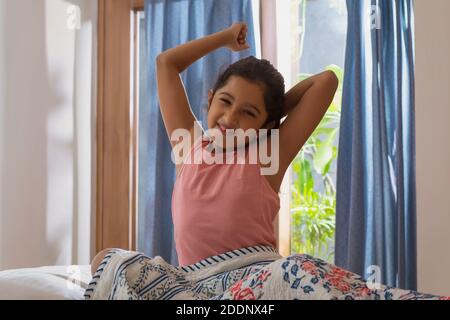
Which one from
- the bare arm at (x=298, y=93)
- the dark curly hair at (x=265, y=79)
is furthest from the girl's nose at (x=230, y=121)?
the bare arm at (x=298, y=93)

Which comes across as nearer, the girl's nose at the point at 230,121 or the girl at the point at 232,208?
the girl at the point at 232,208

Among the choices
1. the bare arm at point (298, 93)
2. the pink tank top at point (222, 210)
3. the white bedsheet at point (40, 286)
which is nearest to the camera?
the white bedsheet at point (40, 286)

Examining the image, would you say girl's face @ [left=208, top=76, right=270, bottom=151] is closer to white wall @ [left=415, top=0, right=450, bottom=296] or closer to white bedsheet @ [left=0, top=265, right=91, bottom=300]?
white bedsheet @ [left=0, top=265, right=91, bottom=300]

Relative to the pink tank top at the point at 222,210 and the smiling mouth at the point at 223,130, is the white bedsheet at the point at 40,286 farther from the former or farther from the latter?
the smiling mouth at the point at 223,130

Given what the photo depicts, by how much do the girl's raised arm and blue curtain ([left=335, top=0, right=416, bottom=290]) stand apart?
3.51ft

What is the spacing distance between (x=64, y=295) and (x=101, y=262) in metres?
0.15

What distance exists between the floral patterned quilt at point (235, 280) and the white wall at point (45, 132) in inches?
66.8

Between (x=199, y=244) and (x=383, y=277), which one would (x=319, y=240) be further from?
(x=199, y=244)

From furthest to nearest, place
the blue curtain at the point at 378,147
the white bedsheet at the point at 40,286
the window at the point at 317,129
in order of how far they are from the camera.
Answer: the window at the point at 317,129, the blue curtain at the point at 378,147, the white bedsheet at the point at 40,286

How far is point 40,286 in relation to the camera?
130 centimetres

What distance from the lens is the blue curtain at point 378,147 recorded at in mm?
2648

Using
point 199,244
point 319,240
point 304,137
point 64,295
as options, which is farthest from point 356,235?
point 64,295

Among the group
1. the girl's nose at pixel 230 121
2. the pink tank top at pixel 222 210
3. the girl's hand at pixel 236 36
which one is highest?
the girl's hand at pixel 236 36

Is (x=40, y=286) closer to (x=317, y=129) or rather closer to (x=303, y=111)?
(x=303, y=111)
